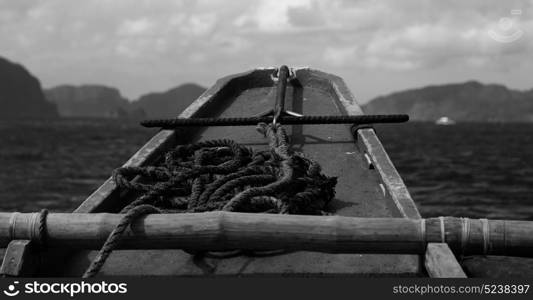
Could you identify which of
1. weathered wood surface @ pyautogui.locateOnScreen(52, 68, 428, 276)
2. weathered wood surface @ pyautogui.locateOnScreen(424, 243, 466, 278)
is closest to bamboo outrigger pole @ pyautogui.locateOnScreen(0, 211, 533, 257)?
weathered wood surface @ pyautogui.locateOnScreen(424, 243, 466, 278)

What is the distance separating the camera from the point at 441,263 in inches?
111

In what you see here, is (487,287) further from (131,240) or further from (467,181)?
(467,181)

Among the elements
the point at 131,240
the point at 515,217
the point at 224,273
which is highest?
the point at 131,240

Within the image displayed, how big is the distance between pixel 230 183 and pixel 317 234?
1.04 meters

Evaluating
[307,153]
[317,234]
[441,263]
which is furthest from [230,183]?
[307,153]

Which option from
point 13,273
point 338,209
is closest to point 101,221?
point 13,273

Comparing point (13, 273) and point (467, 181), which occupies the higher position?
point (13, 273)

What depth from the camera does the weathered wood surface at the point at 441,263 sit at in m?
2.74

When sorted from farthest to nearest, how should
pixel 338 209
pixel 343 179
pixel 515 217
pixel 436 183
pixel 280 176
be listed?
1. pixel 436 183
2. pixel 515 217
3. pixel 343 179
4. pixel 338 209
5. pixel 280 176

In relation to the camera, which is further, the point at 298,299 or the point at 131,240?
the point at 131,240

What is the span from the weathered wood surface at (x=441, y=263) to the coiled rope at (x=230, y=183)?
0.94 m

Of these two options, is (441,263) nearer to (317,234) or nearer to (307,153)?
(317,234)

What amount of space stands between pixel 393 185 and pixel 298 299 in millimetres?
1771

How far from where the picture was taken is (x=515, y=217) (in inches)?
520
